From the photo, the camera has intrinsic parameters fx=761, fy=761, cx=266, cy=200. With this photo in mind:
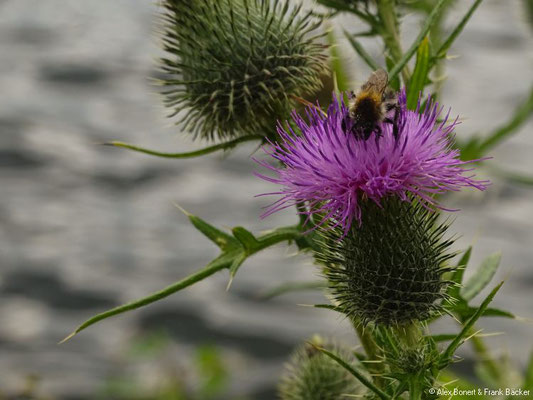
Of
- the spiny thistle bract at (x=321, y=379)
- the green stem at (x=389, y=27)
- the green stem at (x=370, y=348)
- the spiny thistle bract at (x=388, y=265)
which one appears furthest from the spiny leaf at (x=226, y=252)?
the green stem at (x=389, y=27)

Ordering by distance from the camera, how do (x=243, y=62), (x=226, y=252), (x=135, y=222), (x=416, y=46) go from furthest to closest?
(x=135, y=222), (x=243, y=62), (x=226, y=252), (x=416, y=46)

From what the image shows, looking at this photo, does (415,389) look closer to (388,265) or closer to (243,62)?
(388,265)

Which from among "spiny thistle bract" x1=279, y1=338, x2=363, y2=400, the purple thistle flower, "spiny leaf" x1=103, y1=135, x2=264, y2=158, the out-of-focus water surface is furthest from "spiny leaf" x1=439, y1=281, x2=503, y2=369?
the out-of-focus water surface

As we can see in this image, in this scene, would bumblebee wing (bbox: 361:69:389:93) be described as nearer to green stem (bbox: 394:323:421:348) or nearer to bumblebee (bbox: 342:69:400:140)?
bumblebee (bbox: 342:69:400:140)

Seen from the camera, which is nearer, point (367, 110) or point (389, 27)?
point (367, 110)

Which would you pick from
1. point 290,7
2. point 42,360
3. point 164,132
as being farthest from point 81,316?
point 290,7

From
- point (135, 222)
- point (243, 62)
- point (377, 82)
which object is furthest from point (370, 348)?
point (135, 222)

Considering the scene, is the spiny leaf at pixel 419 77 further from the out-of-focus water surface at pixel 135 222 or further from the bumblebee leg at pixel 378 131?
the out-of-focus water surface at pixel 135 222
